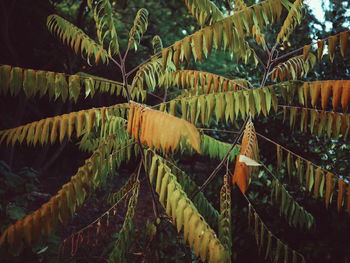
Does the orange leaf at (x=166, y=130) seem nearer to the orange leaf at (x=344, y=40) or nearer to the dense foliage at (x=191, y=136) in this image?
the dense foliage at (x=191, y=136)

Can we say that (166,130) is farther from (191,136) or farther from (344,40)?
(344,40)

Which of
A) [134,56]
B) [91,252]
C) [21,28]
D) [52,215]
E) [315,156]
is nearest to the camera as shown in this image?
[52,215]

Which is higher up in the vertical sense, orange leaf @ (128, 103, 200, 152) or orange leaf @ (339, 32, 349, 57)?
orange leaf @ (339, 32, 349, 57)

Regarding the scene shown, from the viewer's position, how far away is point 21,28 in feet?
15.9

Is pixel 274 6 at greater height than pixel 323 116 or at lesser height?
greater

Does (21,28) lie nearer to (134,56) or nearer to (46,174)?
(134,56)

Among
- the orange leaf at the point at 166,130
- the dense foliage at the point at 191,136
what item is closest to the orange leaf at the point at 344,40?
the dense foliage at the point at 191,136

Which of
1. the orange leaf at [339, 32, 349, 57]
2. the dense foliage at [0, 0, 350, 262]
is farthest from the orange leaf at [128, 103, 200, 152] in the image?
the orange leaf at [339, 32, 349, 57]

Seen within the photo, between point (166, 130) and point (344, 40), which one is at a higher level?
point (344, 40)

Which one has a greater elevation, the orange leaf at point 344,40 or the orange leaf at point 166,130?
the orange leaf at point 344,40

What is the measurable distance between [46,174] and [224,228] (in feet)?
18.8

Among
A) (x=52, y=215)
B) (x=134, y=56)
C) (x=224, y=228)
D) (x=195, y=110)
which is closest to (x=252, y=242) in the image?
(x=224, y=228)

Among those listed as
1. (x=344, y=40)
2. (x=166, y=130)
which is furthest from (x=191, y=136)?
(x=344, y=40)

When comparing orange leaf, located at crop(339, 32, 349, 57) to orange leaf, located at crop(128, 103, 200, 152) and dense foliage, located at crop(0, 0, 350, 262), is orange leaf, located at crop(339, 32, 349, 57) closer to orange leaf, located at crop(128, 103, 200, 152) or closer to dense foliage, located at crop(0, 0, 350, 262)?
dense foliage, located at crop(0, 0, 350, 262)
